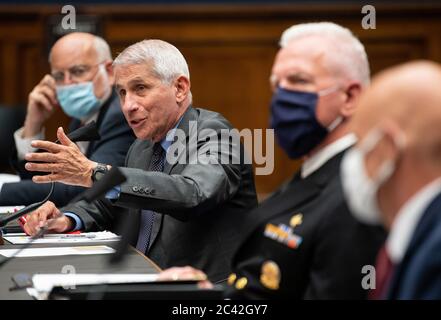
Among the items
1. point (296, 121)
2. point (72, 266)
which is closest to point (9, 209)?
point (72, 266)

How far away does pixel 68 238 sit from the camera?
3.46 m

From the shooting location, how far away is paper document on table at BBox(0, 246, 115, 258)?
3072 millimetres

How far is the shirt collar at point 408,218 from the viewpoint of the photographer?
1567 millimetres

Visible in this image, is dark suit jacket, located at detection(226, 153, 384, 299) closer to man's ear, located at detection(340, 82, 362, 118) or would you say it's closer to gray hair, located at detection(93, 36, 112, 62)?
man's ear, located at detection(340, 82, 362, 118)

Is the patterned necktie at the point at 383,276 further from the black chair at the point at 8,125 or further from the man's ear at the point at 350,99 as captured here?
the black chair at the point at 8,125

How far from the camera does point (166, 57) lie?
341 cm

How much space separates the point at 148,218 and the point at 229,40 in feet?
14.8

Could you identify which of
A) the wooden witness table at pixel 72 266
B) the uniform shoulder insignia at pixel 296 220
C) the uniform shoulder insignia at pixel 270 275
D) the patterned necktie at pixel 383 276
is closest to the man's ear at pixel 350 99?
the uniform shoulder insignia at pixel 296 220

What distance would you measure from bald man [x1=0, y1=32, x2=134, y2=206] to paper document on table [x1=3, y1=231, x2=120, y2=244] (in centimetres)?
71

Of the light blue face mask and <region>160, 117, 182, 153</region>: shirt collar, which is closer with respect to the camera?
<region>160, 117, 182, 153</region>: shirt collar

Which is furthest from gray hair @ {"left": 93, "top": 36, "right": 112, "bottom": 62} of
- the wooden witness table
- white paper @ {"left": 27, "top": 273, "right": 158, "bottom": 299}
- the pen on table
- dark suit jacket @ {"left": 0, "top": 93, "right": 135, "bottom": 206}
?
white paper @ {"left": 27, "top": 273, "right": 158, "bottom": 299}

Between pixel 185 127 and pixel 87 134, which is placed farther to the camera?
pixel 185 127

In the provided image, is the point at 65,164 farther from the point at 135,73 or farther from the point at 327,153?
the point at 327,153
